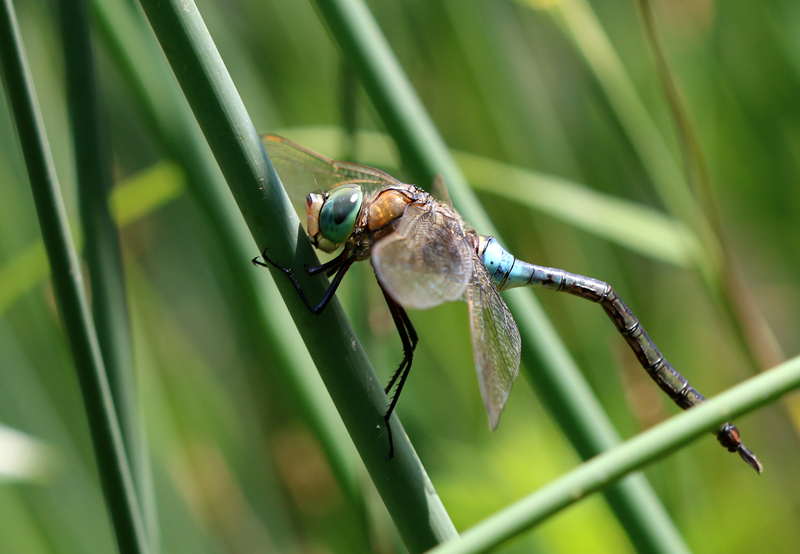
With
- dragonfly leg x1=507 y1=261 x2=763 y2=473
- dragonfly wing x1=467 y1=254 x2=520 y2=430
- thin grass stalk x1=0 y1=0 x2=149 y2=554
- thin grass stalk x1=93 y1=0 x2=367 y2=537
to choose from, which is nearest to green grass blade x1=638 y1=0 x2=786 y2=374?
dragonfly leg x1=507 y1=261 x2=763 y2=473

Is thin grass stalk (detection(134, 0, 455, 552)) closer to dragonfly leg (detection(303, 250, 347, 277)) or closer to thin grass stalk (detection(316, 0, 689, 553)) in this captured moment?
dragonfly leg (detection(303, 250, 347, 277))

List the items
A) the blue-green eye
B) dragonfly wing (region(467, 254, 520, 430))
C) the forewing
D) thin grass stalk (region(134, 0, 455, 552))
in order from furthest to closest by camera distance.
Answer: the forewing → the blue-green eye → dragonfly wing (region(467, 254, 520, 430)) → thin grass stalk (region(134, 0, 455, 552))

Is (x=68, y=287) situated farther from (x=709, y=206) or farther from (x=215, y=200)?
(x=709, y=206)

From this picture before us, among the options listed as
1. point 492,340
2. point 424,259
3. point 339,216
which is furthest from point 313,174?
point 492,340

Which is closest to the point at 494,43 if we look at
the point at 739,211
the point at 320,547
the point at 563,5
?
the point at 563,5

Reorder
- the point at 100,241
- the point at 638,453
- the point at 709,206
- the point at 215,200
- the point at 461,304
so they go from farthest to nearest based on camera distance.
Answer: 1. the point at 461,304
2. the point at 709,206
3. the point at 215,200
4. the point at 100,241
5. the point at 638,453

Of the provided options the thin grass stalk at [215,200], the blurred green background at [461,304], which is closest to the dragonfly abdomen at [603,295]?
the blurred green background at [461,304]

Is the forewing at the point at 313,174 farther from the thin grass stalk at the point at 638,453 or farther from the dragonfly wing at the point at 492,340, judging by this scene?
the thin grass stalk at the point at 638,453
